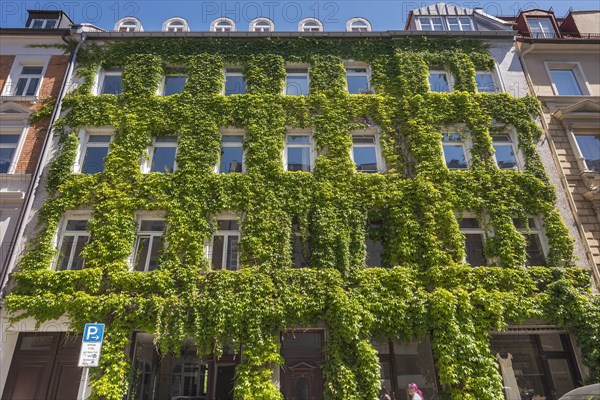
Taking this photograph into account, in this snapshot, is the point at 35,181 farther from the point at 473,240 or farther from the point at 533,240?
the point at 533,240

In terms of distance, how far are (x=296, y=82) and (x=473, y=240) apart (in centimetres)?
1072

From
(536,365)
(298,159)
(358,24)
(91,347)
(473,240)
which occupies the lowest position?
(536,365)

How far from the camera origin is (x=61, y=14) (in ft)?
69.7

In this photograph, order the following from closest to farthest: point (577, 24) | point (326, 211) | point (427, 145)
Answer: point (326, 211) → point (427, 145) → point (577, 24)

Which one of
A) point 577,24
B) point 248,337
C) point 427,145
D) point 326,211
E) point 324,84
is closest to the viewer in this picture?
point 248,337

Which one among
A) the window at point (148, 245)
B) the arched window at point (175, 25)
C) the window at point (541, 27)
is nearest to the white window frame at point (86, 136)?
the window at point (148, 245)

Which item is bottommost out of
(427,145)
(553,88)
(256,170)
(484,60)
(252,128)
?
(256,170)

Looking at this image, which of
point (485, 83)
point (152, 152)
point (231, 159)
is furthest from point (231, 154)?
point (485, 83)

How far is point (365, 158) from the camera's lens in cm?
1703

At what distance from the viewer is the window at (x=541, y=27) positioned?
2103cm

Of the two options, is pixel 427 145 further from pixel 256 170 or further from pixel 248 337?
pixel 248 337

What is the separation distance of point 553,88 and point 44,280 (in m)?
23.1

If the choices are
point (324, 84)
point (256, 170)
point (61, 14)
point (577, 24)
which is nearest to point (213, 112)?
point (256, 170)

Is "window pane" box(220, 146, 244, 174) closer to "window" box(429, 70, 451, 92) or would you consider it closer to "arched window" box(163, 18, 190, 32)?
"arched window" box(163, 18, 190, 32)
